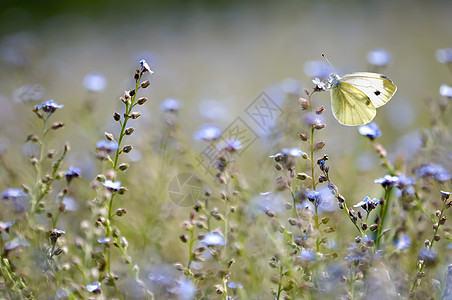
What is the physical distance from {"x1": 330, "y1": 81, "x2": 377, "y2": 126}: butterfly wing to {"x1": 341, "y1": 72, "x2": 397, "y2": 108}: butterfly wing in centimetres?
4

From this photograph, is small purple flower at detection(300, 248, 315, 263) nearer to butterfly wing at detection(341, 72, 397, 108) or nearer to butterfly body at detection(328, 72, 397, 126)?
butterfly body at detection(328, 72, 397, 126)

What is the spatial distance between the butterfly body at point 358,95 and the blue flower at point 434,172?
1.24ft

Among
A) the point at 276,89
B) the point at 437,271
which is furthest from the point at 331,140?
the point at 437,271

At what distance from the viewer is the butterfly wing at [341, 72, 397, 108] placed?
9.19 ft

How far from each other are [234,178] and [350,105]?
85 cm

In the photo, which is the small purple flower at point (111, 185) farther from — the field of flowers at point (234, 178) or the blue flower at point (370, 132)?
the blue flower at point (370, 132)

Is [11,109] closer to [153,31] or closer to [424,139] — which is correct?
[424,139]

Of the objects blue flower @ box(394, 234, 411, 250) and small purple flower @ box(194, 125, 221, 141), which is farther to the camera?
small purple flower @ box(194, 125, 221, 141)

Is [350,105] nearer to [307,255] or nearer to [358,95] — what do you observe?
[358,95]

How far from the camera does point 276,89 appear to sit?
15.8 ft

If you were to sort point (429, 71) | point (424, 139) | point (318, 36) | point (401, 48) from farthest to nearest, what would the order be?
point (318, 36), point (401, 48), point (429, 71), point (424, 139)

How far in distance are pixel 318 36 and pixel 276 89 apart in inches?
190

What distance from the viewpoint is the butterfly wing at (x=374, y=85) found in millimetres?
2801

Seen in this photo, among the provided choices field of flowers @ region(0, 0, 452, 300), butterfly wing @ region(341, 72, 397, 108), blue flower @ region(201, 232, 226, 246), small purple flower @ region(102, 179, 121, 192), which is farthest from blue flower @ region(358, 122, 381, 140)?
small purple flower @ region(102, 179, 121, 192)
